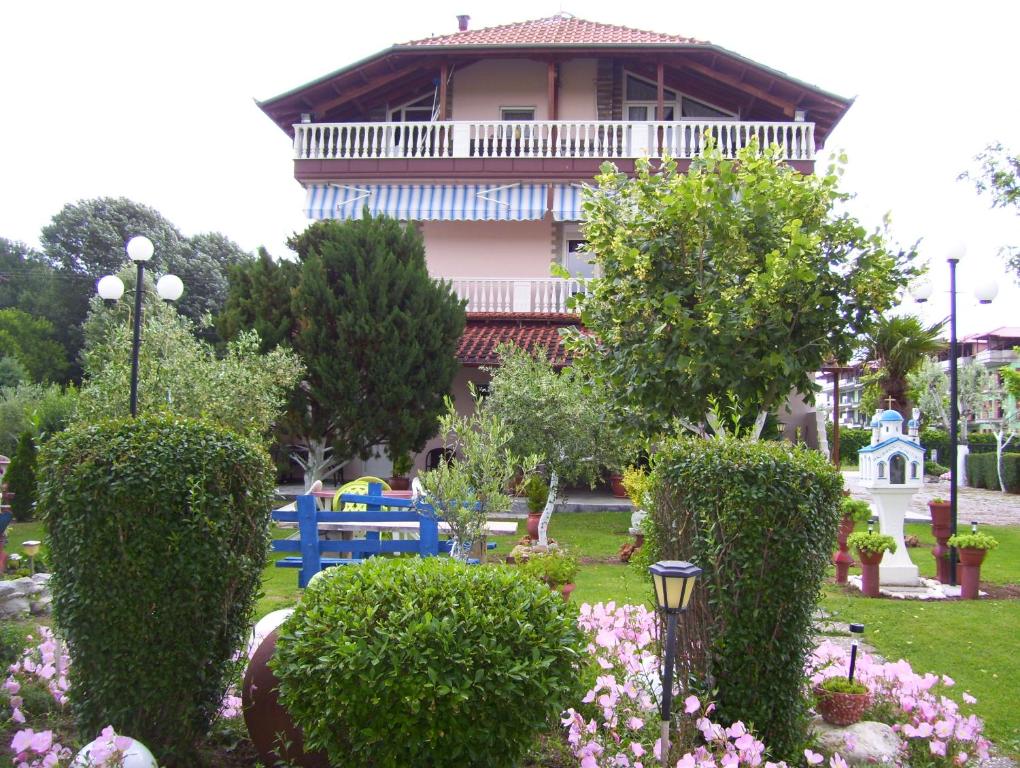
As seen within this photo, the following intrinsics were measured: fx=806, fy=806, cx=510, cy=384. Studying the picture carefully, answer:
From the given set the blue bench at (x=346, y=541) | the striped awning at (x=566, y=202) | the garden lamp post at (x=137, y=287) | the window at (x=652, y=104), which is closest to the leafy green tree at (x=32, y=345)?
the striped awning at (x=566, y=202)

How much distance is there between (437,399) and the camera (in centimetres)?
1536

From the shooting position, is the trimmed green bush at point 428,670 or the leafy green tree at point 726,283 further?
the leafy green tree at point 726,283

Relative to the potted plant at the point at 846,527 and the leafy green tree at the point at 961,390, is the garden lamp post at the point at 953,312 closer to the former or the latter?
the potted plant at the point at 846,527

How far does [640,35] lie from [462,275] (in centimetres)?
755

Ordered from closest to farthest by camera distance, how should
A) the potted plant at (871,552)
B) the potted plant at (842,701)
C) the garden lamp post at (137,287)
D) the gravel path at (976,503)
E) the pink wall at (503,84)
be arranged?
the potted plant at (842,701) → the potted plant at (871,552) → the garden lamp post at (137,287) → the gravel path at (976,503) → the pink wall at (503,84)

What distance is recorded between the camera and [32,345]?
34.8m

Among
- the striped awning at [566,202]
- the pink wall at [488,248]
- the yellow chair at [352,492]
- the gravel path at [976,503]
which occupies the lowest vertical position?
the gravel path at [976,503]

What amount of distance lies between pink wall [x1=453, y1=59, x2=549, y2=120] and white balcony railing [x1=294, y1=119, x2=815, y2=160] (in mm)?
948

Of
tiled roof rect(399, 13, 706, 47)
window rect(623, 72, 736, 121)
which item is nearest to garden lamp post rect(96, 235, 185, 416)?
tiled roof rect(399, 13, 706, 47)

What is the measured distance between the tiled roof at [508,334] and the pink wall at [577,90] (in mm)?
5828

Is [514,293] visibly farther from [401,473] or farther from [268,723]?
[268,723]

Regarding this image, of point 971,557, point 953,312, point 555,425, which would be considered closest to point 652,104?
point 953,312

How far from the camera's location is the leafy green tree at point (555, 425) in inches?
425

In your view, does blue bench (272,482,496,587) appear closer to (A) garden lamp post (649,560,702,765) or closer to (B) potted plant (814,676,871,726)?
(B) potted plant (814,676,871,726)
